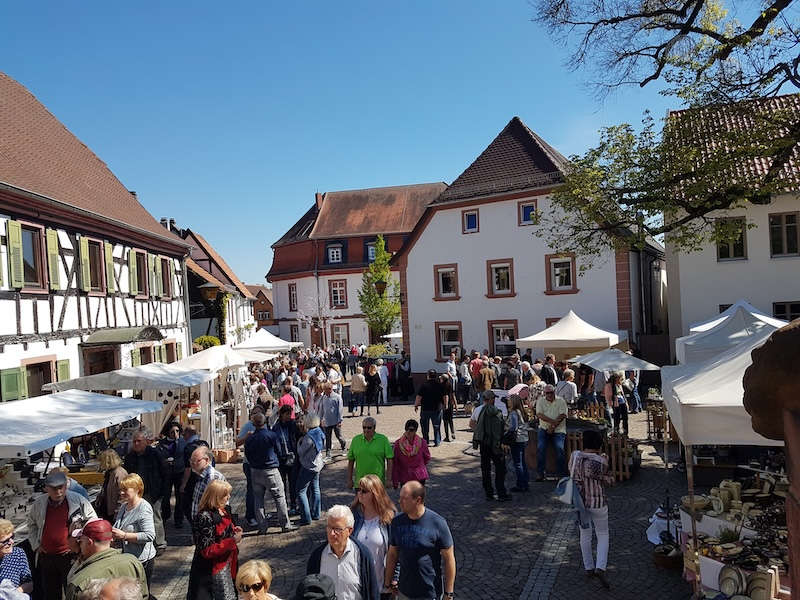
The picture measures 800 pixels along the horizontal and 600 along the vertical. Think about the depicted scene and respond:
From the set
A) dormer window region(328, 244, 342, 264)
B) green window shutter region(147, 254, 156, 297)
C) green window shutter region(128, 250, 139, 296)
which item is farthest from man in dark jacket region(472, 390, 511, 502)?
dormer window region(328, 244, 342, 264)

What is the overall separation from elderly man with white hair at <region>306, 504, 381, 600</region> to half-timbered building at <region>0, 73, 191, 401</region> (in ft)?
33.2

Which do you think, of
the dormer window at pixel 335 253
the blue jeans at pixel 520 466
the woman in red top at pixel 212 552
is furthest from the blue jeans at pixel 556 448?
the dormer window at pixel 335 253

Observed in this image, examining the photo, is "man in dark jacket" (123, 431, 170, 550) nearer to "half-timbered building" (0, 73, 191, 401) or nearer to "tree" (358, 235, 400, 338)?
"half-timbered building" (0, 73, 191, 401)

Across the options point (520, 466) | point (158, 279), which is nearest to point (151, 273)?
point (158, 279)

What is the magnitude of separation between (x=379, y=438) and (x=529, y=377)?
982 cm

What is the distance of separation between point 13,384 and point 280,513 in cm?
693

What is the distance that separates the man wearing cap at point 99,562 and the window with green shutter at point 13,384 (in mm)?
8752

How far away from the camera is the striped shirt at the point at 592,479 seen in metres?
6.19

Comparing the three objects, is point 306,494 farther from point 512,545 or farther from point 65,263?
point 65,263

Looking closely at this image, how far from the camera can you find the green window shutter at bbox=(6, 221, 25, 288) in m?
12.0

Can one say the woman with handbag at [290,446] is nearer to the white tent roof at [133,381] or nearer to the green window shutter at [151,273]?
the white tent roof at [133,381]

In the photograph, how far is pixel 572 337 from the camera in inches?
691

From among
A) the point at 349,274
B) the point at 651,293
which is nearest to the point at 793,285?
the point at 651,293

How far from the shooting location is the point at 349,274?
164 feet
